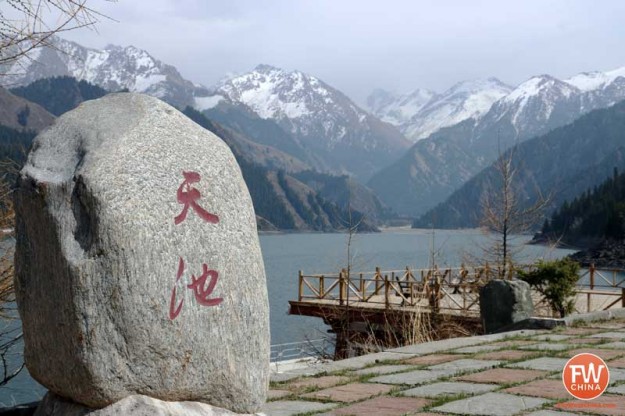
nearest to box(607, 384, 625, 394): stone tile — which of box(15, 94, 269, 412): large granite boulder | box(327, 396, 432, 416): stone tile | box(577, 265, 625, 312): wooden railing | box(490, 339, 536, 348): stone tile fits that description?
box(327, 396, 432, 416): stone tile

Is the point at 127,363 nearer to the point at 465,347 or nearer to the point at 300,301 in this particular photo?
the point at 465,347

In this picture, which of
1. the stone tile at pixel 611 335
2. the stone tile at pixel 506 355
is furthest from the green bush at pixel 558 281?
the stone tile at pixel 506 355

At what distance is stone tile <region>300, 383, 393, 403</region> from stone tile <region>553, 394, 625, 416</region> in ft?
5.01

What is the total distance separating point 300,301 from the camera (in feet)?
74.3

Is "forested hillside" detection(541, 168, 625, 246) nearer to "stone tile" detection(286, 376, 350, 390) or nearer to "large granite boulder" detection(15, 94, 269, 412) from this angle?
"stone tile" detection(286, 376, 350, 390)

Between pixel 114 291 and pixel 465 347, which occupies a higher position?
pixel 114 291

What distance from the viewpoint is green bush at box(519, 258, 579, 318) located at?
550 inches

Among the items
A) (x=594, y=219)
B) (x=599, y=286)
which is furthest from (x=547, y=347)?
(x=594, y=219)

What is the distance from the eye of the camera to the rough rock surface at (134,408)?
4.74 meters

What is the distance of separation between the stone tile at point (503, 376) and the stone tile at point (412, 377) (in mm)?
280

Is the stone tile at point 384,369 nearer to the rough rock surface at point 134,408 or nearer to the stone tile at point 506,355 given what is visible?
the stone tile at point 506,355

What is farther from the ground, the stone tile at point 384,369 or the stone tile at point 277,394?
the stone tile at point 384,369

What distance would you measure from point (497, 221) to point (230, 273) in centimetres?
1450

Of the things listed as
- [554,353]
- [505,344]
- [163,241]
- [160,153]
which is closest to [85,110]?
[160,153]
